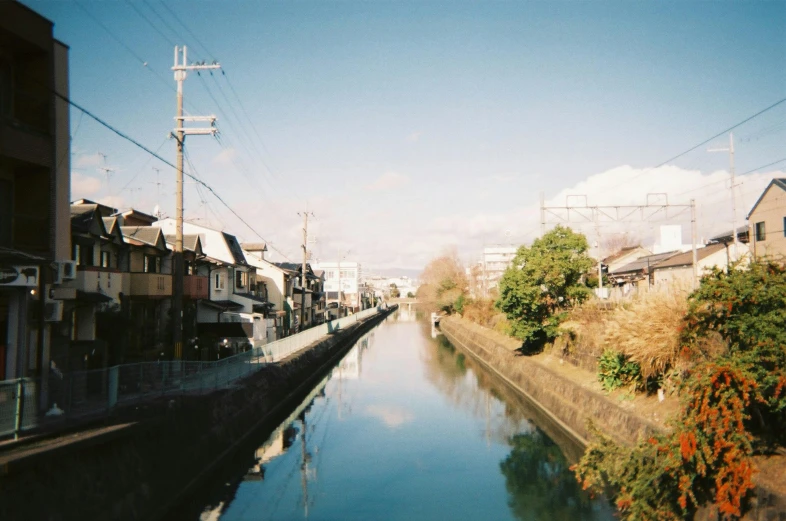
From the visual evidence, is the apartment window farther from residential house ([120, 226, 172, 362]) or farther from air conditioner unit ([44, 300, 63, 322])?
air conditioner unit ([44, 300, 63, 322])

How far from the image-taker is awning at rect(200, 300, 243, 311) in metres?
27.8

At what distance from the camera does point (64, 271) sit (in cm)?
1340

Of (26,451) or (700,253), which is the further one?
(700,253)

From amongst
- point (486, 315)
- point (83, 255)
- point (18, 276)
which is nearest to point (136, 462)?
point (18, 276)

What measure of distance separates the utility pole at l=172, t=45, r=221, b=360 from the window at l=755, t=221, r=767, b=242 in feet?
111

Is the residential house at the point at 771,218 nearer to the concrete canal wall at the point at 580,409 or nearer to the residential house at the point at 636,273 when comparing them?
the residential house at the point at 636,273

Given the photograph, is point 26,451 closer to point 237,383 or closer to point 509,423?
point 237,383

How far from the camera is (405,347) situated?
173ft

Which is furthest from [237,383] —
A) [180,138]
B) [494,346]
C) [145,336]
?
[494,346]

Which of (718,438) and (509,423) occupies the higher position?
(718,438)

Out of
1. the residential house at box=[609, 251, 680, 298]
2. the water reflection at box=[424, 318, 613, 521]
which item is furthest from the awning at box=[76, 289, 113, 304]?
the residential house at box=[609, 251, 680, 298]

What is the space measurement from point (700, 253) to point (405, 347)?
1105 inches

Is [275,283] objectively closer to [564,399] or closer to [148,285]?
[148,285]

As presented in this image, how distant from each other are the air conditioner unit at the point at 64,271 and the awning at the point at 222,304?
14.3m
